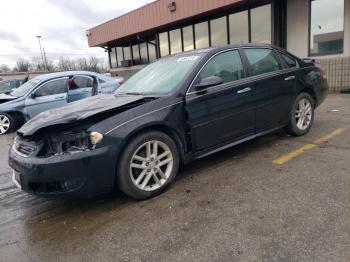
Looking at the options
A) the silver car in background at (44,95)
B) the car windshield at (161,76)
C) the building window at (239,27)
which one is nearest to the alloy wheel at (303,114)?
the car windshield at (161,76)

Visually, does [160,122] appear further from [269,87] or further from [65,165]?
[269,87]

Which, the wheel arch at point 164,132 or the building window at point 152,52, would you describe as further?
the building window at point 152,52

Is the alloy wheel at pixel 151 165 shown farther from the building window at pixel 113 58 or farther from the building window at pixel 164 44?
the building window at pixel 113 58

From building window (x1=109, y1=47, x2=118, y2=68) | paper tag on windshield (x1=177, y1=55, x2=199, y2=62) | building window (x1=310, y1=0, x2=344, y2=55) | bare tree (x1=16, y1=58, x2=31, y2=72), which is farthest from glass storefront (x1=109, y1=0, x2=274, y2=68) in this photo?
bare tree (x1=16, y1=58, x2=31, y2=72)

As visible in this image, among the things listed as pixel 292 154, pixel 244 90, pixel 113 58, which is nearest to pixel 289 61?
pixel 244 90

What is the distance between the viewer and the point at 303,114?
17.6ft

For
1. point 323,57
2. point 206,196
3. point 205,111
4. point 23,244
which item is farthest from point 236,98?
point 323,57

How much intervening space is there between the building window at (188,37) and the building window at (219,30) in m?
1.51

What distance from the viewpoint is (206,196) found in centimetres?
340

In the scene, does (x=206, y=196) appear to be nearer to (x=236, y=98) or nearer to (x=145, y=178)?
(x=145, y=178)

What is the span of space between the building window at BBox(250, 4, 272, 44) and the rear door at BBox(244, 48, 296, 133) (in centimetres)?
757

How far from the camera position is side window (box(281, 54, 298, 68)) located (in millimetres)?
5085

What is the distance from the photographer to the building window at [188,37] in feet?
50.7

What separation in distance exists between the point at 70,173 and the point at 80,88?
258 inches
